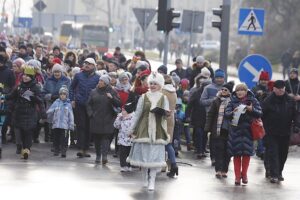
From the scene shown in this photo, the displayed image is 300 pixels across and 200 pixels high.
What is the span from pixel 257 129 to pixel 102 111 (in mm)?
3151

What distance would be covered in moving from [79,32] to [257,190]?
7262cm

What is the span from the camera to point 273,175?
16.6 metres

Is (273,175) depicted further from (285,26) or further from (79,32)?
(79,32)

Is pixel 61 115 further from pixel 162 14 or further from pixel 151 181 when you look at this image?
pixel 162 14

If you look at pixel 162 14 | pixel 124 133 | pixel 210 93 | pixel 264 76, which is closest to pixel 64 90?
pixel 124 133

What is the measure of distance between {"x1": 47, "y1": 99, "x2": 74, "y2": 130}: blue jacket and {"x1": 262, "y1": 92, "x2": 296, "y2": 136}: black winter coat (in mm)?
3880

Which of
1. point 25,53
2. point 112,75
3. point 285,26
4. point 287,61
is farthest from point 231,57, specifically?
point 112,75

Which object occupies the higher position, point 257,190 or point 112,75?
point 112,75

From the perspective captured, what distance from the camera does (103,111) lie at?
17.8 m

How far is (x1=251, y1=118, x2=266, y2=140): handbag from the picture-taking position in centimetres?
1581

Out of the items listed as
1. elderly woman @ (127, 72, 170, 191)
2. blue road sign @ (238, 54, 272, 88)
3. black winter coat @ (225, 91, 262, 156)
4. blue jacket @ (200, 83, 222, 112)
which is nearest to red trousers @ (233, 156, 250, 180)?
black winter coat @ (225, 91, 262, 156)

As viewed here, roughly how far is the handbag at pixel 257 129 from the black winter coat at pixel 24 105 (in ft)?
13.3

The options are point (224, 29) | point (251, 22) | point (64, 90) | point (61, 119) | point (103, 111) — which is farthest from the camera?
point (224, 29)

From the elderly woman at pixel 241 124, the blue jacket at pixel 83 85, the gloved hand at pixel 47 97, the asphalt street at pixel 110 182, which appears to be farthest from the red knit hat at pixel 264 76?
the elderly woman at pixel 241 124
